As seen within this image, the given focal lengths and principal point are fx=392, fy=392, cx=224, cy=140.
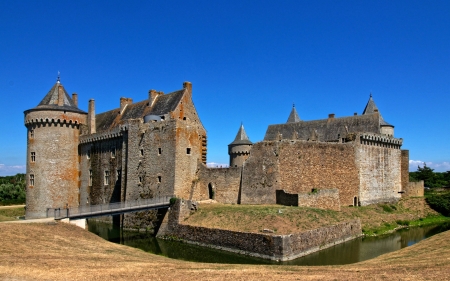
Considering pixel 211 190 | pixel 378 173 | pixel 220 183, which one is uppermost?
pixel 378 173

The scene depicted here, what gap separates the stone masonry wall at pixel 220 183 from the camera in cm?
2839

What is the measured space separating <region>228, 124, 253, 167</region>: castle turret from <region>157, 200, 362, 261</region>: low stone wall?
13358 millimetres

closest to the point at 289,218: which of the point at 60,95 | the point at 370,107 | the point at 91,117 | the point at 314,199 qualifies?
the point at 314,199

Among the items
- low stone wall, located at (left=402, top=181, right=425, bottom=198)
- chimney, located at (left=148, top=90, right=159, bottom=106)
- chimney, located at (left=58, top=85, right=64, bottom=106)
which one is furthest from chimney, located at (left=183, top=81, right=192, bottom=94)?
low stone wall, located at (left=402, top=181, right=425, bottom=198)

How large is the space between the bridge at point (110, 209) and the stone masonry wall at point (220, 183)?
333 centimetres

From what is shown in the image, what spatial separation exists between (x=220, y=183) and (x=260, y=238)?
9702mm

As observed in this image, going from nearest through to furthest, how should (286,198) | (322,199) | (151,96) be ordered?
(286,198), (322,199), (151,96)

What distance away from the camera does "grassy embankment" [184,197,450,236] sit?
20875 millimetres

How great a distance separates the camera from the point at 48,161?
31281 millimetres

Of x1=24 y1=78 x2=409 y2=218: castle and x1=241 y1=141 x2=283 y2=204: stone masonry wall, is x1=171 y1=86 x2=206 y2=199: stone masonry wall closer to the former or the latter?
x1=24 y1=78 x2=409 y2=218: castle

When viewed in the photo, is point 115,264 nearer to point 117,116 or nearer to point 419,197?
point 117,116

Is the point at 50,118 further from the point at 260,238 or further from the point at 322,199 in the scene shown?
the point at 322,199

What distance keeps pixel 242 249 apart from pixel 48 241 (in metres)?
9.09

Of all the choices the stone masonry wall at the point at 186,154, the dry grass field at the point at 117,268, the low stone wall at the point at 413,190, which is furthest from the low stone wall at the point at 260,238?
the low stone wall at the point at 413,190
